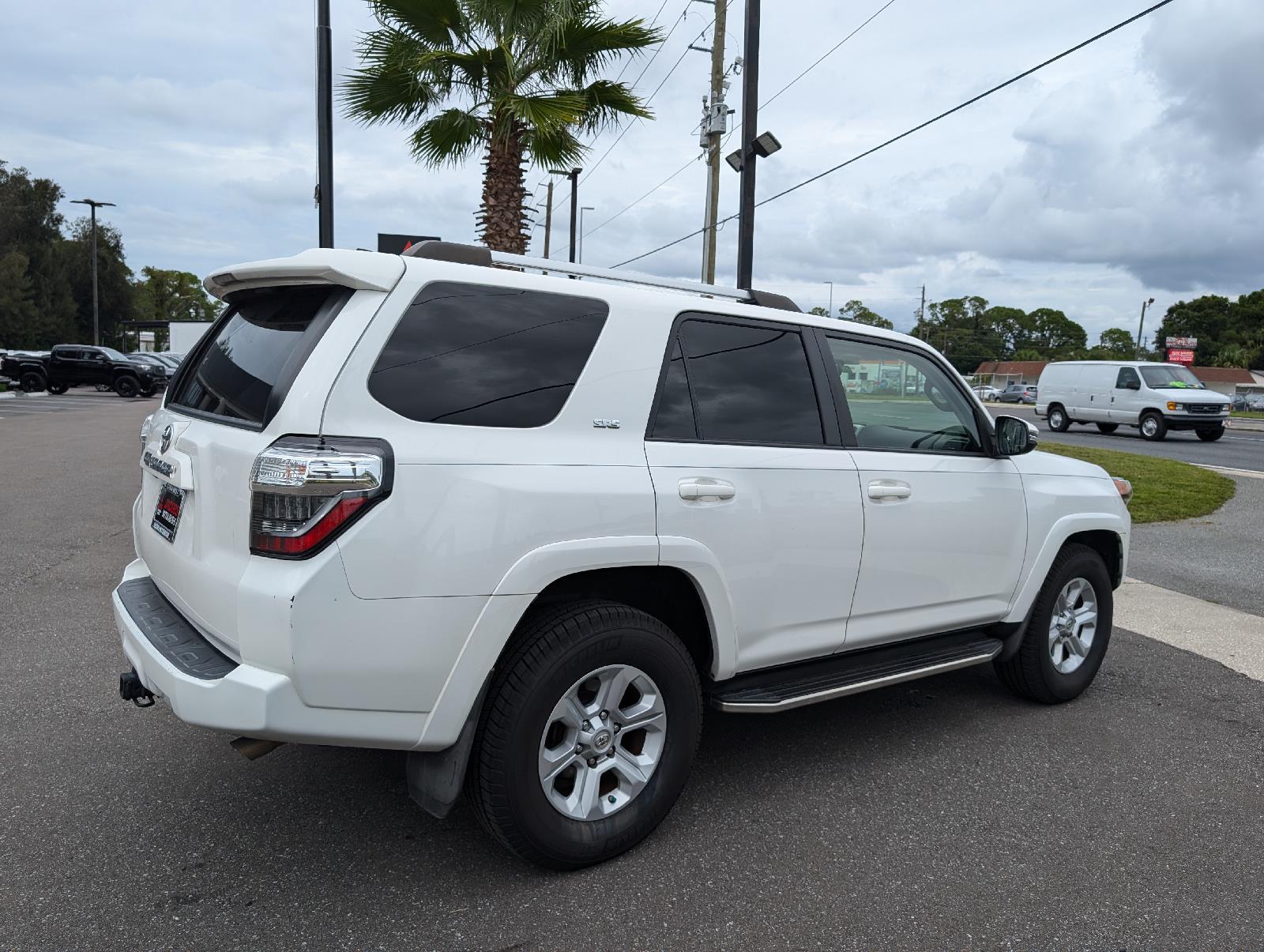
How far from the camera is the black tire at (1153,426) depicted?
24270 millimetres

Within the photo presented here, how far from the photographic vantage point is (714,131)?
56.8 feet

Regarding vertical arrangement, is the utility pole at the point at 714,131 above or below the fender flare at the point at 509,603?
above

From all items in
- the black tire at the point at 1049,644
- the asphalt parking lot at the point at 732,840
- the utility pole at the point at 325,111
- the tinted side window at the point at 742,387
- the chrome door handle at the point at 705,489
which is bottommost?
the asphalt parking lot at the point at 732,840

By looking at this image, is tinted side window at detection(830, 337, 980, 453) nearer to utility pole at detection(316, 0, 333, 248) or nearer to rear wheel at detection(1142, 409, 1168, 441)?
utility pole at detection(316, 0, 333, 248)

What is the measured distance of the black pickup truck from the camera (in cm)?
3462

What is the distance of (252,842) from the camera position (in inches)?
121

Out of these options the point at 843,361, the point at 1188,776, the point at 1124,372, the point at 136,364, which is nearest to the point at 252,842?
the point at 843,361

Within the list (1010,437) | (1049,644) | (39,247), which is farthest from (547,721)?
(39,247)

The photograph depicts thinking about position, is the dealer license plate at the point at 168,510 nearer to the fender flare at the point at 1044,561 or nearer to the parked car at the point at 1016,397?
the fender flare at the point at 1044,561

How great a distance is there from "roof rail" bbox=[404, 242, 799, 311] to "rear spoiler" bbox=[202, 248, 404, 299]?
0.96ft

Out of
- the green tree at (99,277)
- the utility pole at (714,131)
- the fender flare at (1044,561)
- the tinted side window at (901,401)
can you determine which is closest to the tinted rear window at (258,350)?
the tinted side window at (901,401)

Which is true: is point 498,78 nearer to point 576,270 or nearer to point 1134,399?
point 576,270

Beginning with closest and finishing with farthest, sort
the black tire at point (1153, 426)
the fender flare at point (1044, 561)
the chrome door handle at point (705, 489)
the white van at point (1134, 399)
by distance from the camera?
the chrome door handle at point (705, 489) < the fender flare at point (1044, 561) < the white van at point (1134, 399) < the black tire at point (1153, 426)

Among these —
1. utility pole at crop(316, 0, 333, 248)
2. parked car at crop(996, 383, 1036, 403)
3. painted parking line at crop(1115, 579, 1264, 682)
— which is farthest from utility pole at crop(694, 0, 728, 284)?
parked car at crop(996, 383, 1036, 403)
